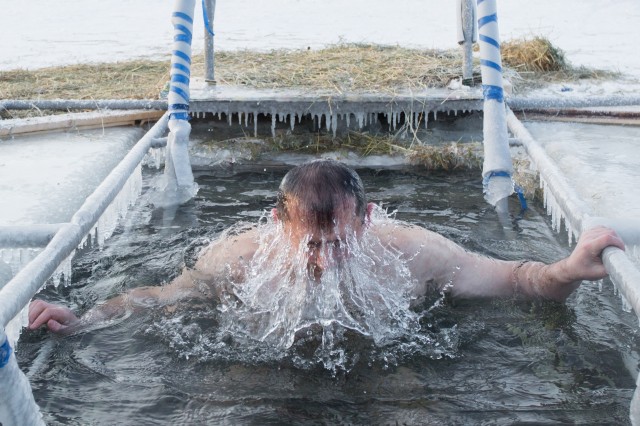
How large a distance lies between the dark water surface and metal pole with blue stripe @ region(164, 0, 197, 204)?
3.74 ft

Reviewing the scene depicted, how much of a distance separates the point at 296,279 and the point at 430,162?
8.78ft

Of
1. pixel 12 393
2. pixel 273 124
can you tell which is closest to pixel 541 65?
pixel 273 124

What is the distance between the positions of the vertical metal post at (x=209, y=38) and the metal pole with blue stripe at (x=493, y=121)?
7.48 feet

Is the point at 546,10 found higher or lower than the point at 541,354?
higher

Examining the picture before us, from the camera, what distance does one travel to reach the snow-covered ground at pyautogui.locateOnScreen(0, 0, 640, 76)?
960 centimetres

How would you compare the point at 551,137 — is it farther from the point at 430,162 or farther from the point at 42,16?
the point at 42,16

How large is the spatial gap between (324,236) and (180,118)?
2.28 meters

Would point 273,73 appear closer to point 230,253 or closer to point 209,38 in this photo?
point 209,38

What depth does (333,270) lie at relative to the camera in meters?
3.05

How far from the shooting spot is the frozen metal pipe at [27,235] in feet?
9.43

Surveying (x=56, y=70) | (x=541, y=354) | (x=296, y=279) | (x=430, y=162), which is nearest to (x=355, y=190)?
(x=296, y=279)

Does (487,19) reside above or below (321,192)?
above

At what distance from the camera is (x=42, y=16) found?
43.5 ft

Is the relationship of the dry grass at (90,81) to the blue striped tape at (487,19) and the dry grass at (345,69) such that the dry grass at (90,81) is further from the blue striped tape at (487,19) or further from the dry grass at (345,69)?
the blue striped tape at (487,19)
